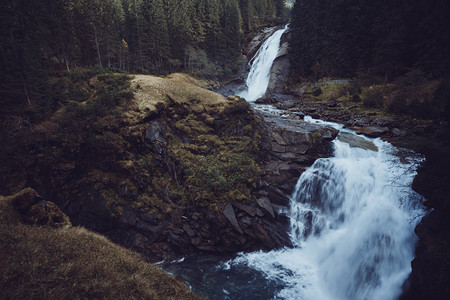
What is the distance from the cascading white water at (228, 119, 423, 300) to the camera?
9633 millimetres

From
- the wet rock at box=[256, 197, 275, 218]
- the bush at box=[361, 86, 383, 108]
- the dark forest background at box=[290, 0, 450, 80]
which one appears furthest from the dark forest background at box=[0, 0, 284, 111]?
the bush at box=[361, 86, 383, 108]

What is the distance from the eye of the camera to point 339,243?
11414mm

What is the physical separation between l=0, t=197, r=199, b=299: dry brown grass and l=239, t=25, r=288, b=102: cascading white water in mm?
34236

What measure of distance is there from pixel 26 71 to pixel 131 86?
22.9 feet

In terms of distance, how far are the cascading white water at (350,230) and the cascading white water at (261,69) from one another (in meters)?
26.6

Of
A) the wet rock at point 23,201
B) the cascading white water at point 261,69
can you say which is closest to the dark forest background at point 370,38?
the cascading white water at point 261,69

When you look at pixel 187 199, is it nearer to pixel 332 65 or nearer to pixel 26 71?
pixel 26 71

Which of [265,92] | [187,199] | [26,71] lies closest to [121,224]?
[187,199]

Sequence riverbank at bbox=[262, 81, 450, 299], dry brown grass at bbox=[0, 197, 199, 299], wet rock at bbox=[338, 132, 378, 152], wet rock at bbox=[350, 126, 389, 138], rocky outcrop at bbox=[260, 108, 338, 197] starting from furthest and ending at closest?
wet rock at bbox=[350, 126, 389, 138], wet rock at bbox=[338, 132, 378, 152], rocky outcrop at bbox=[260, 108, 338, 197], riverbank at bbox=[262, 81, 450, 299], dry brown grass at bbox=[0, 197, 199, 299]

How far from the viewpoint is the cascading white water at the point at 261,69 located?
40.3m

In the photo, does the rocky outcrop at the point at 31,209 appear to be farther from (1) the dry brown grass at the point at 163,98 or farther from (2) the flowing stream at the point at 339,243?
(1) the dry brown grass at the point at 163,98

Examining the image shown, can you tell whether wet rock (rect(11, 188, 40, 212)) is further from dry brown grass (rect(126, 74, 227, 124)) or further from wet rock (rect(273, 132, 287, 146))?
wet rock (rect(273, 132, 287, 146))

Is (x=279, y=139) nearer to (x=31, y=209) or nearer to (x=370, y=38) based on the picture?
(x=31, y=209)

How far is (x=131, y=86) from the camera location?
17.8 meters
